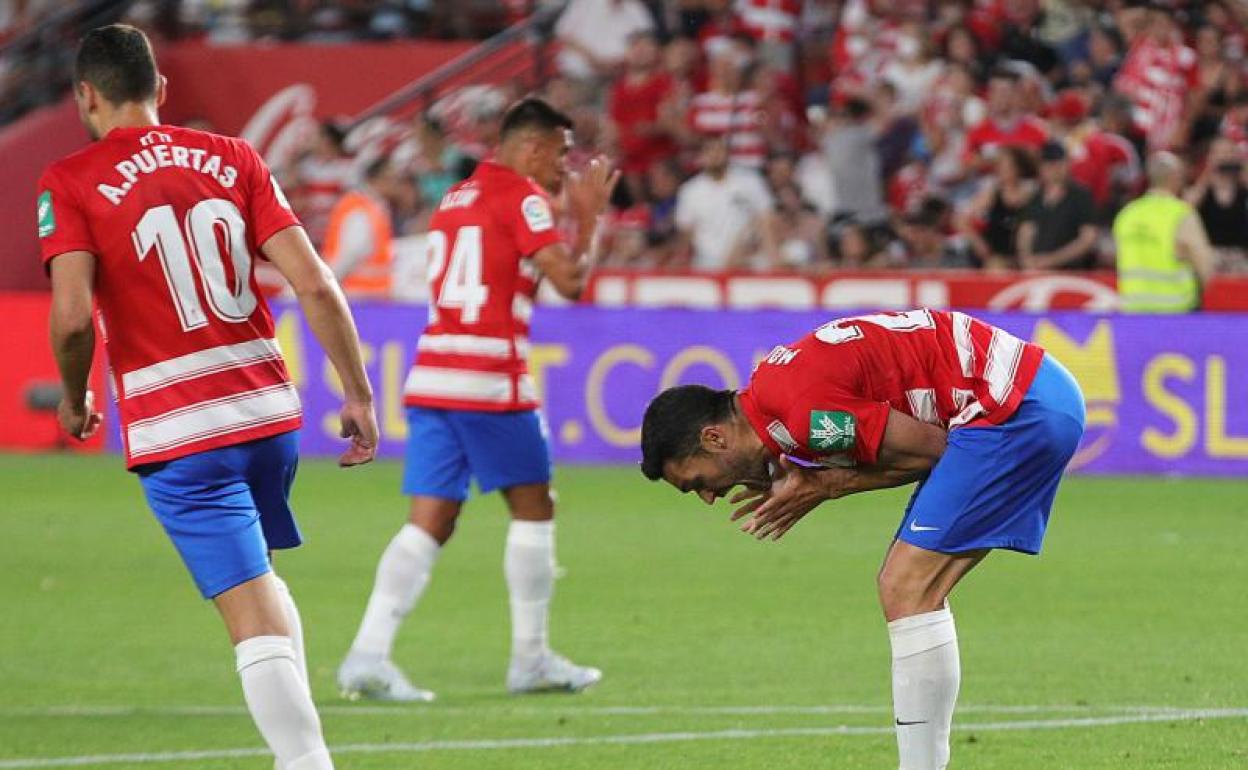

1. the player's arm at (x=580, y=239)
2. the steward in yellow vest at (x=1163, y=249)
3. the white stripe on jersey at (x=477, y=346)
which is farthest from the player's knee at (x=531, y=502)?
the steward in yellow vest at (x=1163, y=249)

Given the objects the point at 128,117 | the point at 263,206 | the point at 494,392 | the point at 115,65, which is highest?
the point at 115,65

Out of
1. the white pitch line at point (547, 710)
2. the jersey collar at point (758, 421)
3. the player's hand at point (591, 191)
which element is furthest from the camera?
the player's hand at point (591, 191)

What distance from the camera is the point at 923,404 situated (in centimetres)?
591

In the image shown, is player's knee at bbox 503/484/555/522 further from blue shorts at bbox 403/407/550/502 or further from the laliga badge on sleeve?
the laliga badge on sleeve

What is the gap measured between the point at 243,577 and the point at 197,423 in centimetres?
42

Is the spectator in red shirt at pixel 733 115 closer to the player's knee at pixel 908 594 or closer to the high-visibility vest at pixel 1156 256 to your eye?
the high-visibility vest at pixel 1156 256

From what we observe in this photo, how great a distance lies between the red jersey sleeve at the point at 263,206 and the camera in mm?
5930

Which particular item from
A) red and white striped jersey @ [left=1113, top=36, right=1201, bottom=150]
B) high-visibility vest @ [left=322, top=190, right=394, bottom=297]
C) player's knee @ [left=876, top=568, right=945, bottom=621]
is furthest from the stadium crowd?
player's knee @ [left=876, top=568, right=945, bottom=621]

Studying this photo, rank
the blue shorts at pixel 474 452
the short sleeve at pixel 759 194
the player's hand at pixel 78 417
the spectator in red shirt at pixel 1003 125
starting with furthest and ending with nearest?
the short sleeve at pixel 759 194 < the spectator in red shirt at pixel 1003 125 < the blue shorts at pixel 474 452 < the player's hand at pixel 78 417

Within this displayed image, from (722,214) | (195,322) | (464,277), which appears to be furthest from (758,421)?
(722,214)

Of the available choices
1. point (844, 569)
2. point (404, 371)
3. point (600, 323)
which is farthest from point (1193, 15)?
point (844, 569)

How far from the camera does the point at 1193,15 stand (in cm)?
2047

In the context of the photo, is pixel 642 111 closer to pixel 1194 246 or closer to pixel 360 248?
pixel 360 248

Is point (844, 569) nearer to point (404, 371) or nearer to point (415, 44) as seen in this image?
point (404, 371)
